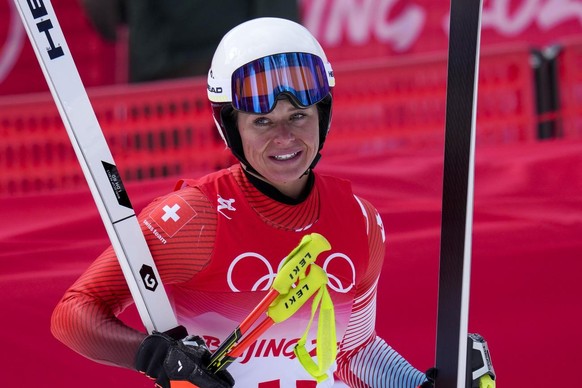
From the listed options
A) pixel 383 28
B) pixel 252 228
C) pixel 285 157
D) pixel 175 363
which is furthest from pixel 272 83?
pixel 383 28

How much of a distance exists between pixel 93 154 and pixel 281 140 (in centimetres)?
40

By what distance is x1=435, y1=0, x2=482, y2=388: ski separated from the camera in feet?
8.18

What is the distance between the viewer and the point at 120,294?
247 cm

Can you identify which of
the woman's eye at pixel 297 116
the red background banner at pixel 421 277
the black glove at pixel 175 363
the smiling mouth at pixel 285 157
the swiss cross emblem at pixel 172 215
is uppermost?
the woman's eye at pixel 297 116

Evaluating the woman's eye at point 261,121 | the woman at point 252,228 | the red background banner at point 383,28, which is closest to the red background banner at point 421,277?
the woman at point 252,228

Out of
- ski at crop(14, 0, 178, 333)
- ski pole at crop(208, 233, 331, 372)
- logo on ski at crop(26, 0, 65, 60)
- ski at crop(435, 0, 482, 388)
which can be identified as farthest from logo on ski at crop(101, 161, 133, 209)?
ski at crop(435, 0, 482, 388)

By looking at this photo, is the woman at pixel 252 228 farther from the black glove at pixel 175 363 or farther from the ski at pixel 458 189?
the ski at pixel 458 189

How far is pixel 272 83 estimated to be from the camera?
98.3 inches

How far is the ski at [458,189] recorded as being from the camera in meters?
2.49

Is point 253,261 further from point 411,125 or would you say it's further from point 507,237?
point 411,125

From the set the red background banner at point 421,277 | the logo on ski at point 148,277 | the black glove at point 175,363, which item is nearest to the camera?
the black glove at point 175,363

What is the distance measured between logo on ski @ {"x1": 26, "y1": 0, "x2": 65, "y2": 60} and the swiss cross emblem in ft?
1.26

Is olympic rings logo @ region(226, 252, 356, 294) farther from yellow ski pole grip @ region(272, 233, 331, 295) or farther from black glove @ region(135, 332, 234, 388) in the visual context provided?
black glove @ region(135, 332, 234, 388)

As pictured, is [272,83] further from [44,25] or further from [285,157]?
[44,25]
